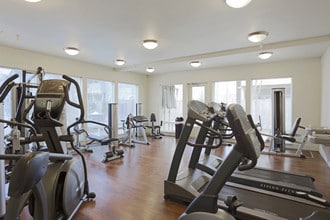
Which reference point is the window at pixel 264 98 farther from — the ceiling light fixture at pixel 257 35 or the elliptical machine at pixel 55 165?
the elliptical machine at pixel 55 165

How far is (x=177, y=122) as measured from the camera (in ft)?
23.4

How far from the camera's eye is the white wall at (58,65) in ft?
15.0

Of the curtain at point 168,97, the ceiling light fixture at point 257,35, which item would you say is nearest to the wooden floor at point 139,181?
the ceiling light fixture at point 257,35

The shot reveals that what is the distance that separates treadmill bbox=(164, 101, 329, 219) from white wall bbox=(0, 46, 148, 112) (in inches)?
171

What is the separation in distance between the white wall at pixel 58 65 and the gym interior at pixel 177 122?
0.09 ft

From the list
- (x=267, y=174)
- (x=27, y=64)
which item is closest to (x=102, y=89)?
(x=27, y=64)

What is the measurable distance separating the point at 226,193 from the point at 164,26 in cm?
265

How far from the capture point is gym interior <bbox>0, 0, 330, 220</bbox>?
1.94 meters

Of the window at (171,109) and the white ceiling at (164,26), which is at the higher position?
the white ceiling at (164,26)

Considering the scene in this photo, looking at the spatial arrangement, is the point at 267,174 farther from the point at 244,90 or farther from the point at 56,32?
the point at 56,32

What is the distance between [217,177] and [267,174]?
2.13 metres

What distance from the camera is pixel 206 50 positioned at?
479 centimetres

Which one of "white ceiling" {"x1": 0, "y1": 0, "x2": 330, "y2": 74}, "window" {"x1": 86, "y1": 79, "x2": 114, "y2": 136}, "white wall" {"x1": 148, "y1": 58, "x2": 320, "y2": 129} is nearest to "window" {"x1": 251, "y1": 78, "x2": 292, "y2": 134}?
"white wall" {"x1": 148, "y1": 58, "x2": 320, "y2": 129}

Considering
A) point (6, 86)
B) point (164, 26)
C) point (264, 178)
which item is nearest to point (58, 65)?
point (164, 26)
